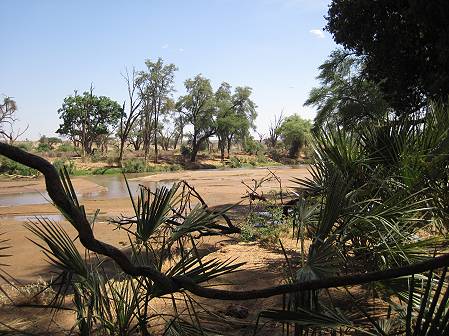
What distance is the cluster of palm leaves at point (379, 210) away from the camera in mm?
2502

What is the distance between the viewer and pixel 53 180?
144cm

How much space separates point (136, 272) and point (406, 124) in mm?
3872

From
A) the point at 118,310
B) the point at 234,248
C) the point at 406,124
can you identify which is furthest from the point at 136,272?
the point at 234,248

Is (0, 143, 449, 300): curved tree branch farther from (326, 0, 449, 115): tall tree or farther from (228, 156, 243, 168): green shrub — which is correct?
(228, 156, 243, 168): green shrub

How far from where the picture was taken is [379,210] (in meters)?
3.10

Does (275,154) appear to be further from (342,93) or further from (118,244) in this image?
(118,244)

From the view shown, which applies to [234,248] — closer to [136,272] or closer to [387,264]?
[387,264]

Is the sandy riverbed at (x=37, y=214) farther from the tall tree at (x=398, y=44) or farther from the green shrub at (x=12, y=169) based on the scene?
the green shrub at (x=12, y=169)

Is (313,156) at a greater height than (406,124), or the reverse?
(406,124)

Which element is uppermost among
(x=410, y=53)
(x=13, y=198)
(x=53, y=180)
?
(x=410, y=53)

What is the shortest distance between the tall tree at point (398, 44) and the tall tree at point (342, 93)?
1172 centimetres

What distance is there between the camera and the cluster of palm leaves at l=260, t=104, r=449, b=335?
8.21 feet

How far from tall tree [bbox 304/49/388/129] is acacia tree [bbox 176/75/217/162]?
22.9 m

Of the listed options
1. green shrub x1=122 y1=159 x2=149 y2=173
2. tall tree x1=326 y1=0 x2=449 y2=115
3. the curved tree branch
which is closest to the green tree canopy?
green shrub x1=122 y1=159 x2=149 y2=173
